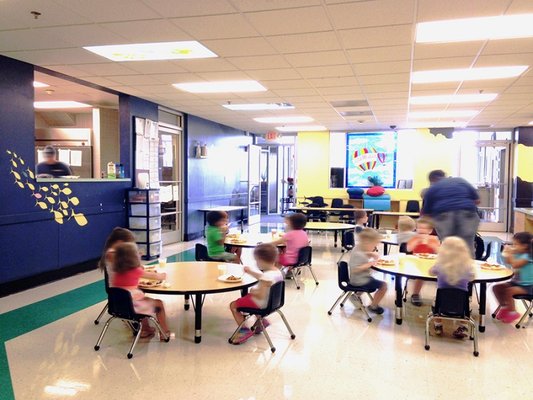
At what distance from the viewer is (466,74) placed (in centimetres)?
585

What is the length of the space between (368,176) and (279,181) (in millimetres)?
5194

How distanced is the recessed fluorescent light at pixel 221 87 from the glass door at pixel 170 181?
6.88 feet

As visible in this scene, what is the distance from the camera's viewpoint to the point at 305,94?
288 inches

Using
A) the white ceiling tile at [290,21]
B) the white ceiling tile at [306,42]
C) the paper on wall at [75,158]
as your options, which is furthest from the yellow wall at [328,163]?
the white ceiling tile at [290,21]

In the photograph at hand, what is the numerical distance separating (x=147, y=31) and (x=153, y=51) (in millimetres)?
744

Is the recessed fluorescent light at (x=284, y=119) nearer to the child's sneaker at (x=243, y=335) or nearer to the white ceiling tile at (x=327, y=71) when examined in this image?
the white ceiling tile at (x=327, y=71)

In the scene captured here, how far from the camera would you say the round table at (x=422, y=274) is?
3.96 metres

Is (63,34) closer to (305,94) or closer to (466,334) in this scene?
(305,94)

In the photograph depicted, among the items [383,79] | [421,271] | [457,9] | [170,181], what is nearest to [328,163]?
[170,181]

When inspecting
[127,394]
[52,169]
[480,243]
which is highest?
[52,169]

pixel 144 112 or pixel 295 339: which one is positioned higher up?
pixel 144 112

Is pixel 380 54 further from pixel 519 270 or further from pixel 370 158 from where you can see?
pixel 370 158

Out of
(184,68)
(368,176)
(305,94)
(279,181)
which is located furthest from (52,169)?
(279,181)

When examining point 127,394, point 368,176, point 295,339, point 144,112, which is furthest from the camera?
point 368,176
